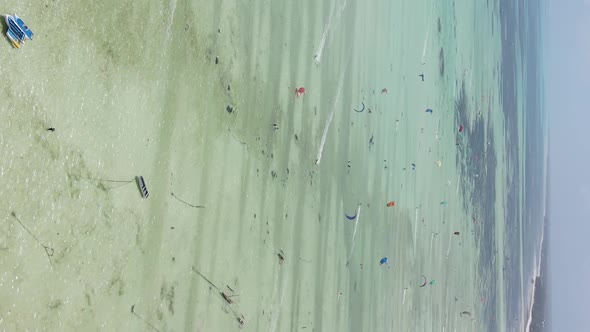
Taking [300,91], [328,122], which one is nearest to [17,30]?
[300,91]

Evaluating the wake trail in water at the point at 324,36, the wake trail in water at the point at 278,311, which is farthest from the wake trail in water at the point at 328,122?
the wake trail in water at the point at 278,311

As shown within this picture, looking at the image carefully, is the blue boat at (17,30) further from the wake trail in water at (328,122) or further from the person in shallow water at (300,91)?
the wake trail in water at (328,122)

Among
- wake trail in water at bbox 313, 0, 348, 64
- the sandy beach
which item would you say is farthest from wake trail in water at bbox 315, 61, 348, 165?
wake trail in water at bbox 313, 0, 348, 64

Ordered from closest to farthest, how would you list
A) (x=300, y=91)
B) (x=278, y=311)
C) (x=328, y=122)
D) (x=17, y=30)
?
(x=17, y=30) → (x=278, y=311) → (x=300, y=91) → (x=328, y=122)

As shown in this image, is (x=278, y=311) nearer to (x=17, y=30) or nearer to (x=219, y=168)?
(x=219, y=168)

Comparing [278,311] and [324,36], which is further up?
[324,36]

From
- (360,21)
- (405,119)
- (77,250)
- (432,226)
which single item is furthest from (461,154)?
(77,250)
